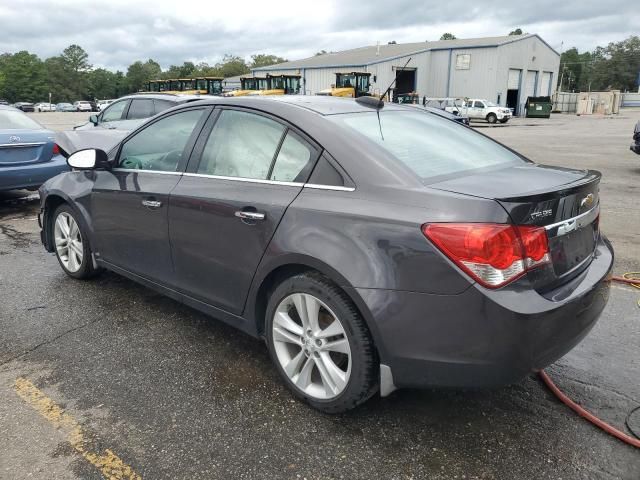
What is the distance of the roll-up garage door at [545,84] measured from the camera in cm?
5550

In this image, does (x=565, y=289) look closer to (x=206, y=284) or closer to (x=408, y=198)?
(x=408, y=198)

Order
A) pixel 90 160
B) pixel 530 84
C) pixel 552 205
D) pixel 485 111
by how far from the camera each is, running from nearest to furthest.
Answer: pixel 552 205 → pixel 90 160 → pixel 485 111 → pixel 530 84

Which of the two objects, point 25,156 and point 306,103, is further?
point 25,156

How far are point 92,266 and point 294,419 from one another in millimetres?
2588

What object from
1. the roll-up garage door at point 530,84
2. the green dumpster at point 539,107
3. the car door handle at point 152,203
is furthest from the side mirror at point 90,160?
the roll-up garage door at point 530,84

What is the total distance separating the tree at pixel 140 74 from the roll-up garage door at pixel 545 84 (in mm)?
92448

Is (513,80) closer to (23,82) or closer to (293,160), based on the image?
(293,160)

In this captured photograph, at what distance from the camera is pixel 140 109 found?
9.30 metres

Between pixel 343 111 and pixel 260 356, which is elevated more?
pixel 343 111

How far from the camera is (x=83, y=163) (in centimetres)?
395

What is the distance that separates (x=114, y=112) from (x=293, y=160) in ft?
27.3

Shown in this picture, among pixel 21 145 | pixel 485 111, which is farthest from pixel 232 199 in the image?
pixel 485 111

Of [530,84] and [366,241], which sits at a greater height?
[530,84]

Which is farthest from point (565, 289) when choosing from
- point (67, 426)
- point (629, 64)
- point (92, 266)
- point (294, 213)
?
point (629, 64)
